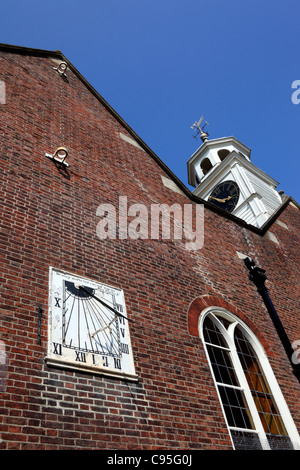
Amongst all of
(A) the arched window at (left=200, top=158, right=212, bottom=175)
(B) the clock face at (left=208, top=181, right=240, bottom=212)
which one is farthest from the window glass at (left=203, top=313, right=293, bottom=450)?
(A) the arched window at (left=200, top=158, right=212, bottom=175)

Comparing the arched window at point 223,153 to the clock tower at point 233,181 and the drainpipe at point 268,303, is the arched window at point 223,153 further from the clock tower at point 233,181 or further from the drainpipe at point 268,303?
the drainpipe at point 268,303

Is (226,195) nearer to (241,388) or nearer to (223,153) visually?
(223,153)

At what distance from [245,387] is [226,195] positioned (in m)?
21.7

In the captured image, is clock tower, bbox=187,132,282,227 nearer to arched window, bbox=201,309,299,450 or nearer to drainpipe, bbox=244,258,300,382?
drainpipe, bbox=244,258,300,382

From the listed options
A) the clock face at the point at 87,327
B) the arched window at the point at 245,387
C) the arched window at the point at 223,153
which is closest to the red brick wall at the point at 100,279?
the clock face at the point at 87,327

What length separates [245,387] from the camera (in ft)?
23.5

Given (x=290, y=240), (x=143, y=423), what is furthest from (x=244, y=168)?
(x=143, y=423)

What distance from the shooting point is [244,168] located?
28.7 metres

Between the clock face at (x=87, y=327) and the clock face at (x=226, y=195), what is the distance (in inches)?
848

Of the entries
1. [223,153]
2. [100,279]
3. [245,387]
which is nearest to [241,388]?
[245,387]
